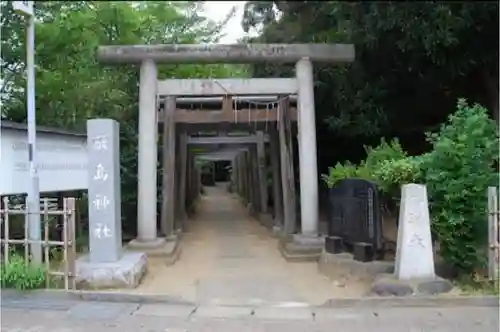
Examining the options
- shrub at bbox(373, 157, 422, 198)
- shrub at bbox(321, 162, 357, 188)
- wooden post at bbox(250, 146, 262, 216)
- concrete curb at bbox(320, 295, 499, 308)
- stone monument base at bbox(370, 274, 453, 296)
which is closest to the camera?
concrete curb at bbox(320, 295, 499, 308)

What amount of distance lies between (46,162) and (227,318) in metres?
4.71

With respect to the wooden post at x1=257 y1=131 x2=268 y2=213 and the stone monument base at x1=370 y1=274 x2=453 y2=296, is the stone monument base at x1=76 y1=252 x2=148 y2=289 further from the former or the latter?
the wooden post at x1=257 y1=131 x2=268 y2=213

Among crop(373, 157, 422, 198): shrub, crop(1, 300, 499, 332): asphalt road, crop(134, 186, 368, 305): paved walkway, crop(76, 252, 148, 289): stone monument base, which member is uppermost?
crop(373, 157, 422, 198): shrub

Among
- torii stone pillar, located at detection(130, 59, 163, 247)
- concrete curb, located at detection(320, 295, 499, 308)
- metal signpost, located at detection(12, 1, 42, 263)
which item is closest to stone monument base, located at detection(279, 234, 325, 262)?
torii stone pillar, located at detection(130, 59, 163, 247)

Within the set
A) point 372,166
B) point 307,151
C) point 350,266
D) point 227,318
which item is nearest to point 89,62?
point 307,151

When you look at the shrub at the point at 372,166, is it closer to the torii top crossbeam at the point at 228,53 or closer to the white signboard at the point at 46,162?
the torii top crossbeam at the point at 228,53

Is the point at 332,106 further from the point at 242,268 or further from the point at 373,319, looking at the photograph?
the point at 373,319

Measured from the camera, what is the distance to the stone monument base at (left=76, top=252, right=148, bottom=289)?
850cm

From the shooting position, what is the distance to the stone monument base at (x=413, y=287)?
7.85 m

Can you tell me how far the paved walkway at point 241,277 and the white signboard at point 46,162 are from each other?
2.10 meters

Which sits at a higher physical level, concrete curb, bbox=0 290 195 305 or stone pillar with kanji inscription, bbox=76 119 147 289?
stone pillar with kanji inscription, bbox=76 119 147 289

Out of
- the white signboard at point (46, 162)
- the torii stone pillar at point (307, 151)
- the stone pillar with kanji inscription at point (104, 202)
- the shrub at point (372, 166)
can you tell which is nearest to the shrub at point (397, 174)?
the shrub at point (372, 166)

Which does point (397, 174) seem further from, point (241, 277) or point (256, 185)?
point (256, 185)

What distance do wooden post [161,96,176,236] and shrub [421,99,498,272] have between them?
647cm
